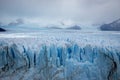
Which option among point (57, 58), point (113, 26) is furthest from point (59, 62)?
point (113, 26)

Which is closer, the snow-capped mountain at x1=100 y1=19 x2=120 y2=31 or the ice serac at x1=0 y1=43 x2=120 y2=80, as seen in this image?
the ice serac at x1=0 y1=43 x2=120 y2=80

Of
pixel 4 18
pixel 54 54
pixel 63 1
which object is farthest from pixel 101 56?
pixel 4 18

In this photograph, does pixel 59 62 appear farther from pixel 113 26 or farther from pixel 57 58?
pixel 113 26

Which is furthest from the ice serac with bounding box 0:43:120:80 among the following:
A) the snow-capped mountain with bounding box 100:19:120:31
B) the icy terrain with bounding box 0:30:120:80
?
the snow-capped mountain with bounding box 100:19:120:31

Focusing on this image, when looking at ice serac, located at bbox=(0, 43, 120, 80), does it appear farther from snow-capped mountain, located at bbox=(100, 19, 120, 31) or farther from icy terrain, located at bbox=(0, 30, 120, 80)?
snow-capped mountain, located at bbox=(100, 19, 120, 31)

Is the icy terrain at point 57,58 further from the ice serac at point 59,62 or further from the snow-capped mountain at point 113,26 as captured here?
the snow-capped mountain at point 113,26

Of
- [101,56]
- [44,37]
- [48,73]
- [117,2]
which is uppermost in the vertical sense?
[117,2]

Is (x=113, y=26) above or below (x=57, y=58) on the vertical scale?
above

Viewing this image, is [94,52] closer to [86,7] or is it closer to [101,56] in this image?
[101,56]
